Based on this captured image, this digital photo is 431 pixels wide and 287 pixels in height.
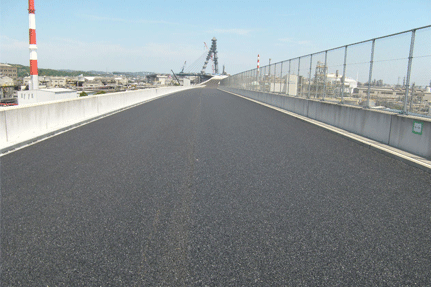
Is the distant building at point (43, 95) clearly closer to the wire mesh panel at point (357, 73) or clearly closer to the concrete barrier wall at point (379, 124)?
the concrete barrier wall at point (379, 124)

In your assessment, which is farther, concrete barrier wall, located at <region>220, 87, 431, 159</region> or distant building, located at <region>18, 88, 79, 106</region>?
distant building, located at <region>18, 88, 79, 106</region>

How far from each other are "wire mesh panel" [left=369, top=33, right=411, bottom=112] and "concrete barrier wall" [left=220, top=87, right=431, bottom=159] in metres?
0.35

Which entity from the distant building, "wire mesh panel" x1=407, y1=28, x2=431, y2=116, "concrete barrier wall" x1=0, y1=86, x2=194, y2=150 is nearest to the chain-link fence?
"wire mesh panel" x1=407, y1=28, x2=431, y2=116

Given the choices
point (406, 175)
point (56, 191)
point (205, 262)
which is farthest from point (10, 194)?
point (406, 175)

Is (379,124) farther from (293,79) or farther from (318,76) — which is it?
(293,79)

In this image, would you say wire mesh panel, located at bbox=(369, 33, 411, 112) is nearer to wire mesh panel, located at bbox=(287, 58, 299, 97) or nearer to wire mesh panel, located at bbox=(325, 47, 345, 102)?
wire mesh panel, located at bbox=(325, 47, 345, 102)

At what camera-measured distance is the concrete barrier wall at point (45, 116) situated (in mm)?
9109

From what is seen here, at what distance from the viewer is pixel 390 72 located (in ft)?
31.9

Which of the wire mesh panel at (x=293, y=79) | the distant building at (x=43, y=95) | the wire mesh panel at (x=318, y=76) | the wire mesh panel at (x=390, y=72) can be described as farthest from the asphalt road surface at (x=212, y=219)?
the distant building at (x=43, y=95)

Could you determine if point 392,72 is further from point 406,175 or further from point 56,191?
point 56,191

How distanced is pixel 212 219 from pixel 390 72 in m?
7.48

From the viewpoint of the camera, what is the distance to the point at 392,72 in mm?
9602

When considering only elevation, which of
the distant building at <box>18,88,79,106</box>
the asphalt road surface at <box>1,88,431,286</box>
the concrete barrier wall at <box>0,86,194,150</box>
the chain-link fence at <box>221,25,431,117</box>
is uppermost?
the chain-link fence at <box>221,25,431,117</box>

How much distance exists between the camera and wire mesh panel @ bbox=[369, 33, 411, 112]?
29.8 feet
